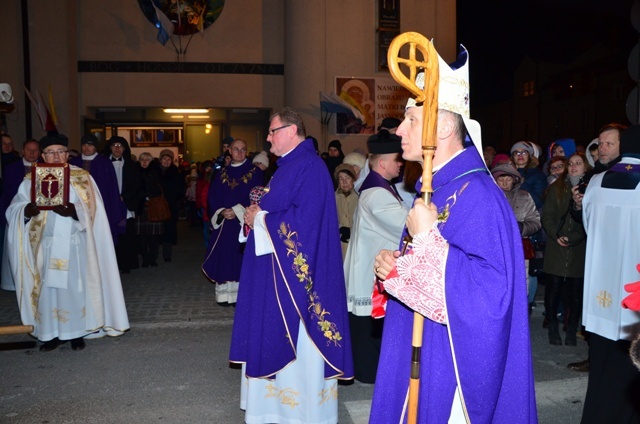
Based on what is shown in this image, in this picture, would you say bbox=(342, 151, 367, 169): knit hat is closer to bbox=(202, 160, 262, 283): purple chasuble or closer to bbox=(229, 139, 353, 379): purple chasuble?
bbox=(202, 160, 262, 283): purple chasuble

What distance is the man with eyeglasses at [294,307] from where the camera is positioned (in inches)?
173

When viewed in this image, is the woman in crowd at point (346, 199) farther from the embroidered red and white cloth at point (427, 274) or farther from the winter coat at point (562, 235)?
the embroidered red and white cloth at point (427, 274)

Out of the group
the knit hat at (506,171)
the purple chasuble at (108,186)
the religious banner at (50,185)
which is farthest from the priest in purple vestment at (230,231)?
the knit hat at (506,171)

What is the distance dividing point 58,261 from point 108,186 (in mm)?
2992

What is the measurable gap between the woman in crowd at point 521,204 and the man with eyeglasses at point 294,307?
3168 mm

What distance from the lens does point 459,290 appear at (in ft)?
7.52

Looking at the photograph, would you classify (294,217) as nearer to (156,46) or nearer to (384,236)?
(384,236)

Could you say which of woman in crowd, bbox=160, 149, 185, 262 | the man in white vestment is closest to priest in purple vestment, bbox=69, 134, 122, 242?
woman in crowd, bbox=160, 149, 185, 262

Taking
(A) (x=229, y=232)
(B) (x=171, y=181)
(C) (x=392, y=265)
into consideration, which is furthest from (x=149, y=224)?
(C) (x=392, y=265)

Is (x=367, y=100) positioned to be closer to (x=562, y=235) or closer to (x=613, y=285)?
(x=562, y=235)

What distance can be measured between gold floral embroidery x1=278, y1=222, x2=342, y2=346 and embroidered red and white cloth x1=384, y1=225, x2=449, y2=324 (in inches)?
81.8

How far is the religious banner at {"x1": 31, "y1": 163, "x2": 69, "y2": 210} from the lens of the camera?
6188 millimetres

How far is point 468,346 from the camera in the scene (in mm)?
2318

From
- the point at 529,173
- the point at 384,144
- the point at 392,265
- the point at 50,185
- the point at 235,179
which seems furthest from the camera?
the point at 529,173
